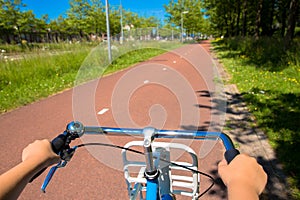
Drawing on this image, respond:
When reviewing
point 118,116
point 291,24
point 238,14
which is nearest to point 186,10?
point 238,14

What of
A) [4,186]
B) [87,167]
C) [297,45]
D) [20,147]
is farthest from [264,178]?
[297,45]

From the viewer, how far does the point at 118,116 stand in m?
1.45

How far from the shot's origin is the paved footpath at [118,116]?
1.28 meters

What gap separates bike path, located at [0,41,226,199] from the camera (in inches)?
50.5

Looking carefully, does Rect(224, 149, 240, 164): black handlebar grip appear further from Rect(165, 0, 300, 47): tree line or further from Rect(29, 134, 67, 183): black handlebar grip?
Rect(165, 0, 300, 47): tree line

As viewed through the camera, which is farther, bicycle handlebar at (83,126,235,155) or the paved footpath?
the paved footpath

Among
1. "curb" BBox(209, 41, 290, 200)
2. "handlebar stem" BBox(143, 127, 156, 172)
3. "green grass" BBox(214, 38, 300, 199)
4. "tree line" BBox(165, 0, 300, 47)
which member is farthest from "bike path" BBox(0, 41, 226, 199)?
"tree line" BBox(165, 0, 300, 47)

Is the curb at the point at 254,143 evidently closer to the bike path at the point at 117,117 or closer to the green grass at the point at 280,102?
the green grass at the point at 280,102

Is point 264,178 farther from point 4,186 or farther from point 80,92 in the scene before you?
point 80,92

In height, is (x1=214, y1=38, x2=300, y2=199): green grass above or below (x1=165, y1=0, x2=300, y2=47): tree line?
below

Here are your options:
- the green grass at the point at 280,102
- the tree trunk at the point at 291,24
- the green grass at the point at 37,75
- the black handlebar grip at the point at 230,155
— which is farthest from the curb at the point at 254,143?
the tree trunk at the point at 291,24

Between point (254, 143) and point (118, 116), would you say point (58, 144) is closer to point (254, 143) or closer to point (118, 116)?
point (118, 116)

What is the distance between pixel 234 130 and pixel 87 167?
256 centimetres

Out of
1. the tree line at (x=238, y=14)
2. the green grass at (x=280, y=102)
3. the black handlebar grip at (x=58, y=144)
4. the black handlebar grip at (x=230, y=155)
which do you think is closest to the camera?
the black handlebar grip at (x=230, y=155)
